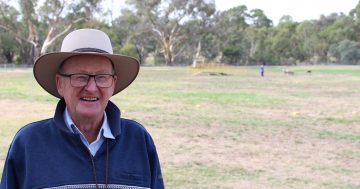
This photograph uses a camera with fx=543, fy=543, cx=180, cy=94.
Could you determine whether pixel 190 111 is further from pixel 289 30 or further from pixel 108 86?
pixel 289 30

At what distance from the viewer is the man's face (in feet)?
6.92

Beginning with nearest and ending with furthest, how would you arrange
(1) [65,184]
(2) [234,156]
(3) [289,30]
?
(1) [65,184] → (2) [234,156] → (3) [289,30]

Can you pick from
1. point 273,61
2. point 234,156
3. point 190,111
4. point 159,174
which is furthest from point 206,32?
point 159,174

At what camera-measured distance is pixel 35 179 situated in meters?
2.01

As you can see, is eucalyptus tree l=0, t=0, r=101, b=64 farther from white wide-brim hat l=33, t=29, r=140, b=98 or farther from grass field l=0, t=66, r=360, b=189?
white wide-brim hat l=33, t=29, r=140, b=98

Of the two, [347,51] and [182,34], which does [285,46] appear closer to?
[347,51]

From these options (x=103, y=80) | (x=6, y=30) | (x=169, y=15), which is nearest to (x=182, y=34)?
(x=169, y=15)

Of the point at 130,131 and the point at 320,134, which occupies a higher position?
the point at 130,131

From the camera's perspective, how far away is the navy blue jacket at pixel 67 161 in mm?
2016

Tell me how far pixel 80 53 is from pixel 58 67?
0.54ft

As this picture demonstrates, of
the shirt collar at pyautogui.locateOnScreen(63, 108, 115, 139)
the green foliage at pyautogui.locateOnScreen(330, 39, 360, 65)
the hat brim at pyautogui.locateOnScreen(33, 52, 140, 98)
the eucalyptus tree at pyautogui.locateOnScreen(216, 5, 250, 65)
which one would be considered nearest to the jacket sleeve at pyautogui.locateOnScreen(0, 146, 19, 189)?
the shirt collar at pyautogui.locateOnScreen(63, 108, 115, 139)

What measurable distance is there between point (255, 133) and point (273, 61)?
67.0 metres

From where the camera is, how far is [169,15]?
227 ft

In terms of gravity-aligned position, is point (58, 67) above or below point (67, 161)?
above
